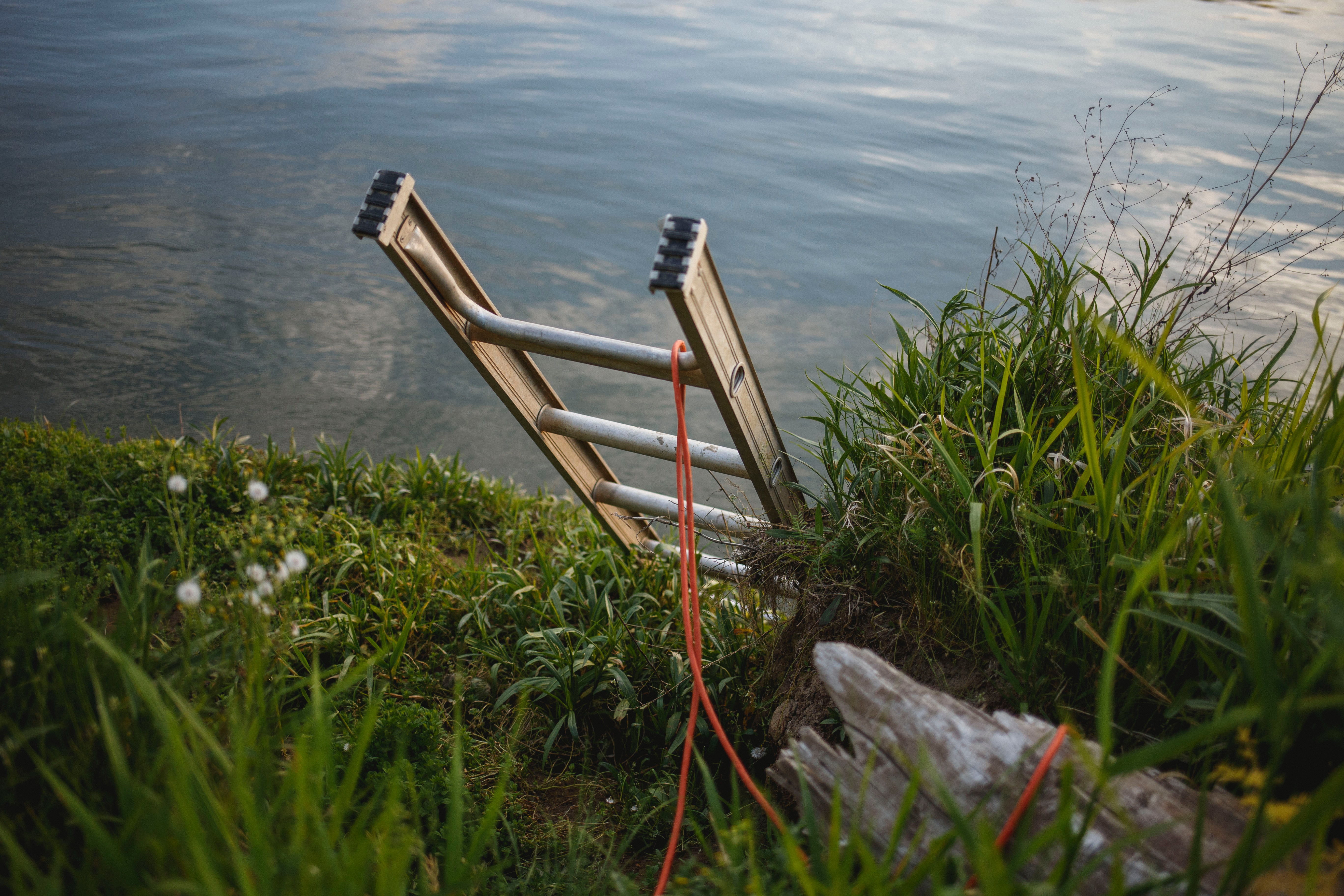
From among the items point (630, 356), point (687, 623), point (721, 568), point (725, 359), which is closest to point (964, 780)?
point (687, 623)

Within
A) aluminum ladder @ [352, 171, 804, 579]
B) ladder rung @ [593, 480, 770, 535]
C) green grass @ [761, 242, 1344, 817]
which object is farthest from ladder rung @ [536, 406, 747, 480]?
green grass @ [761, 242, 1344, 817]

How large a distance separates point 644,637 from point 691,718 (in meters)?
0.92

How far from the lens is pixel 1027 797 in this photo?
1229 millimetres

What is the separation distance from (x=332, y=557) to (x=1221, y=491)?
3059mm

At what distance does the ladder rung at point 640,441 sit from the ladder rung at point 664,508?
174 millimetres

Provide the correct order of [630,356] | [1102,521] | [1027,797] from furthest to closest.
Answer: [630,356] → [1102,521] → [1027,797]

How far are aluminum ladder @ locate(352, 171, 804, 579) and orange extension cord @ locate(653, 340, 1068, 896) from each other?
0.26 feet

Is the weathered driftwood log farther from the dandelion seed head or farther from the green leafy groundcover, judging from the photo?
the dandelion seed head

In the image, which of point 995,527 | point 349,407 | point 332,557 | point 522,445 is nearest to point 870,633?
point 995,527

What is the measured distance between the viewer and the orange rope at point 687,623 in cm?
180

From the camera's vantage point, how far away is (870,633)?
212 centimetres

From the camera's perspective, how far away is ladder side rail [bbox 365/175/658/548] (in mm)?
2152

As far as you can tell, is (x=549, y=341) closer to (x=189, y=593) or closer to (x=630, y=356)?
(x=630, y=356)

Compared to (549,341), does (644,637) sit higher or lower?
lower
